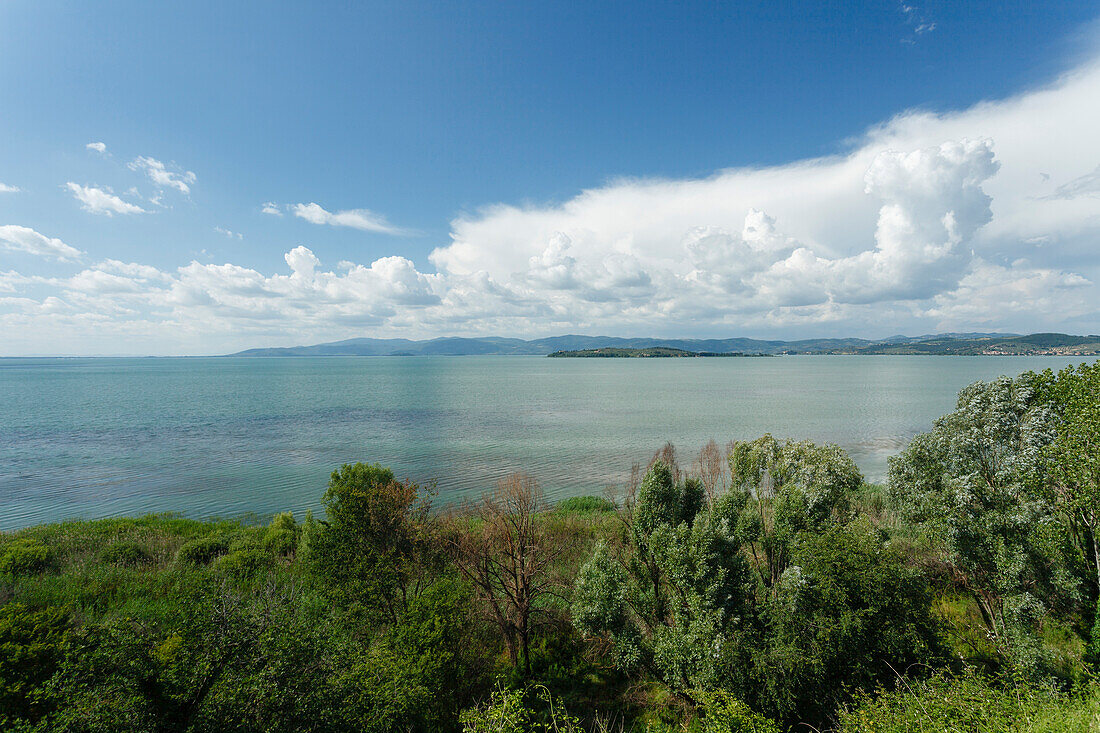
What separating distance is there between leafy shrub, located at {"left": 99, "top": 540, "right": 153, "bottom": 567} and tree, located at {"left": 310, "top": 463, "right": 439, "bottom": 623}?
15.5 metres

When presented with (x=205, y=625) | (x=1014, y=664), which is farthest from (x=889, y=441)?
(x=205, y=625)

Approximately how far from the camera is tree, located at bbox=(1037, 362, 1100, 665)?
17.9 m

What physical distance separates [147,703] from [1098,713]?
22855mm

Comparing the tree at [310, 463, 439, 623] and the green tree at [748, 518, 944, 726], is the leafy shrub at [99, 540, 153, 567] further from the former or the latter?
the green tree at [748, 518, 944, 726]

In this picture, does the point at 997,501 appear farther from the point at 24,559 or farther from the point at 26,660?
the point at 24,559

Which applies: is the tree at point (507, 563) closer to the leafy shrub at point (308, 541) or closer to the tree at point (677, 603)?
the tree at point (677, 603)

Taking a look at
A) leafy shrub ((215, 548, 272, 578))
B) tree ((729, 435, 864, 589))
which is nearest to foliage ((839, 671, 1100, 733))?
tree ((729, 435, 864, 589))

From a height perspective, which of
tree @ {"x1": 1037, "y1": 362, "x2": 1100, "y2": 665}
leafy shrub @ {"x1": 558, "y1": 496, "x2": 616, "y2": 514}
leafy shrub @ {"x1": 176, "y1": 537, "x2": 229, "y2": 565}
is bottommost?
leafy shrub @ {"x1": 558, "y1": 496, "x2": 616, "y2": 514}

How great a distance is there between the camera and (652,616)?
21391mm

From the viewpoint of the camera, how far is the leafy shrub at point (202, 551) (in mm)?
28297

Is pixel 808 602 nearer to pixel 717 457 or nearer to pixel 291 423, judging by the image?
pixel 717 457

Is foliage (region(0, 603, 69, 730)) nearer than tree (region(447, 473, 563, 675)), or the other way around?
foliage (region(0, 603, 69, 730))

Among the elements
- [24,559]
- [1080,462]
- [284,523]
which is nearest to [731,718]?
[1080,462]

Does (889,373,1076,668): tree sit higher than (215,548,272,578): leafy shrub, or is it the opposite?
(889,373,1076,668): tree
